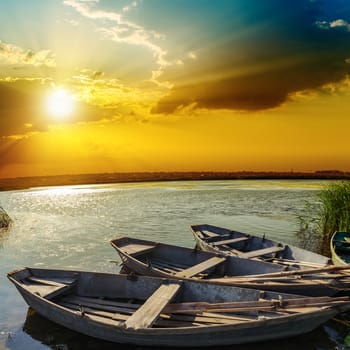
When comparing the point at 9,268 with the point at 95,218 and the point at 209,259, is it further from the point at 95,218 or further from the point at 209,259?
the point at 95,218

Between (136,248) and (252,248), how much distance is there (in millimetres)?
4334

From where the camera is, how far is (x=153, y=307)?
27.4 ft

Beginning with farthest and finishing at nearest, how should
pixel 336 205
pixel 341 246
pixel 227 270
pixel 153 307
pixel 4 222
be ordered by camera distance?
pixel 4 222, pixel 336 205, pixel 341 246, pixel 227 270, pixel 153 307

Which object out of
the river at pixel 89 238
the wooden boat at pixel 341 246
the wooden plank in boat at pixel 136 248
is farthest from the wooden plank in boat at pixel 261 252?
the river at pixel 89 238

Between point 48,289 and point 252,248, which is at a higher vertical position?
point 252,248

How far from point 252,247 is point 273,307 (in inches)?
277

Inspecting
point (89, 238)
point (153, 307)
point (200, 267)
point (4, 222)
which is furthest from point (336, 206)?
point (4, 222)

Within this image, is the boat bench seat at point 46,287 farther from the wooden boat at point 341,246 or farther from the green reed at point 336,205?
the green reed at point 336,205

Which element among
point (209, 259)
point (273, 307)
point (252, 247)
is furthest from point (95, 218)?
point (273, 307)

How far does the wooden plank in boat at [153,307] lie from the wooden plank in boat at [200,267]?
1.18 metres

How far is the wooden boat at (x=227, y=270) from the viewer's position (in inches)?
373

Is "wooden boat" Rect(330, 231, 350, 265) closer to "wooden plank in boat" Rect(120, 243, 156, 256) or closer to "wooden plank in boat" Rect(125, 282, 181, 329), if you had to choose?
"wooden plank in boat" Rect(120, 243, 156, 256)

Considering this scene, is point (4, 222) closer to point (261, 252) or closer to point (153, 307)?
point (261, 252)

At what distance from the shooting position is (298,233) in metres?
22.2
